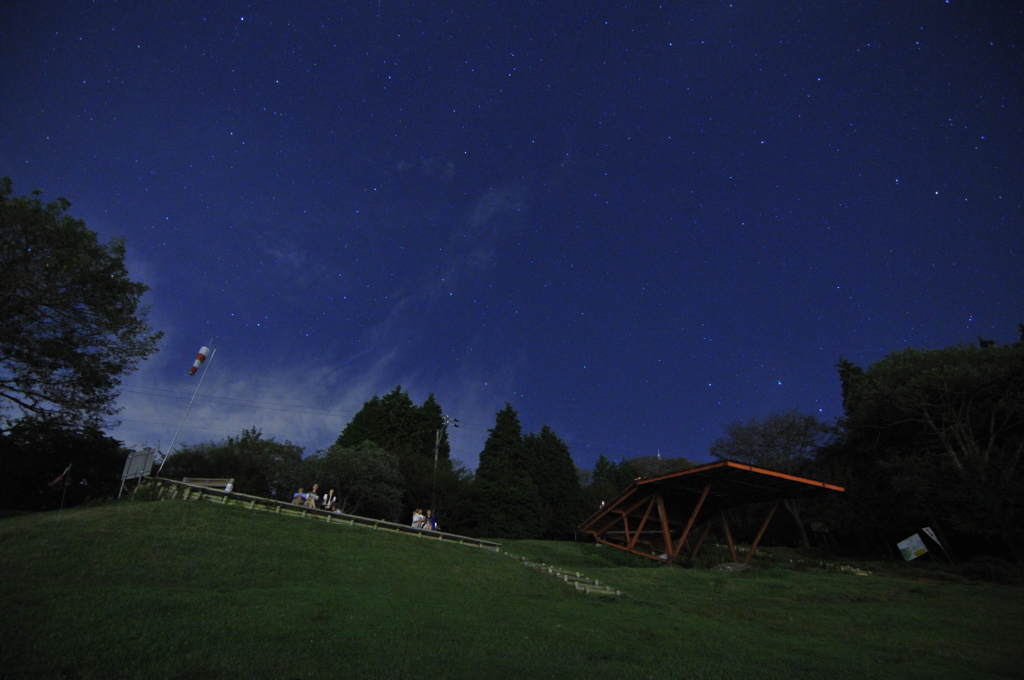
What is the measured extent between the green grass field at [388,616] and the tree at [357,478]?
20.8 metres

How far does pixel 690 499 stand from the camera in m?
29.1

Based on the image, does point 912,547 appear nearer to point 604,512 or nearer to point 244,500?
point 604,512

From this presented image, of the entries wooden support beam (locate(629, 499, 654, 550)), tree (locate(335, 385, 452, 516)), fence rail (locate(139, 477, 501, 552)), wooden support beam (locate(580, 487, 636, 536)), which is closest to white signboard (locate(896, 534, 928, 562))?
wooden support beam (locate(629, 499, 654, 550))

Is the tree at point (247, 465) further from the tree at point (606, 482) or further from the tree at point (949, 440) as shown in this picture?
the tree at point (949, 440)

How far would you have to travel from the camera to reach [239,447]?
4262cm

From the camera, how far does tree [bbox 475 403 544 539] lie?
45.2 m

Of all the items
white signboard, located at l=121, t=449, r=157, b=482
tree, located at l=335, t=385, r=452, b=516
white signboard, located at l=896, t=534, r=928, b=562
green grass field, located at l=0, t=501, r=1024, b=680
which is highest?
tree, located at l=335, t=385, r=452, b=516

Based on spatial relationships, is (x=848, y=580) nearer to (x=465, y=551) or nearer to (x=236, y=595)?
(x=465, y=551)

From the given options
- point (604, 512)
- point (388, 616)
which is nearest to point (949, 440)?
point (604, 512)

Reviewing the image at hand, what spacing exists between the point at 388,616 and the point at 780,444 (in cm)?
5356

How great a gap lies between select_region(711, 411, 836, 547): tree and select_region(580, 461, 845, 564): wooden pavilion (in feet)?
72.5

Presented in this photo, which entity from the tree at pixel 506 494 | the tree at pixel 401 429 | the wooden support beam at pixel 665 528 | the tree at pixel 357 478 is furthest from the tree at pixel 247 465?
the wooden support beam at pixel 665 528

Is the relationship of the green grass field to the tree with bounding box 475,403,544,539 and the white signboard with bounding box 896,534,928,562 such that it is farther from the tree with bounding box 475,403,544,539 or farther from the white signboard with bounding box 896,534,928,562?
the tree with bounding box 475,403,544,539

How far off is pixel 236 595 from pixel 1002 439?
43878mm
